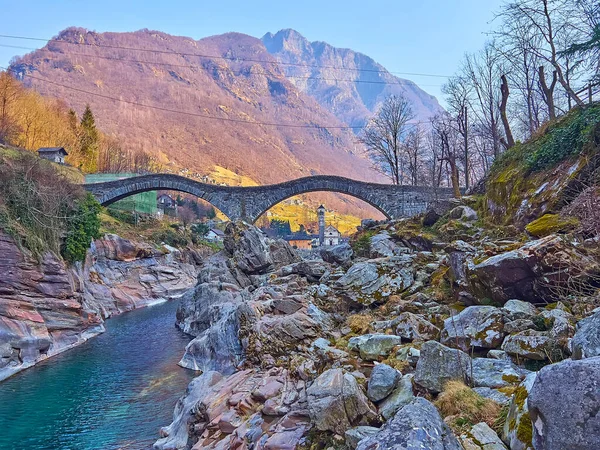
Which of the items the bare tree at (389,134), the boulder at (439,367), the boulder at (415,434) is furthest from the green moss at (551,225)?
the bare tree at (389,134)

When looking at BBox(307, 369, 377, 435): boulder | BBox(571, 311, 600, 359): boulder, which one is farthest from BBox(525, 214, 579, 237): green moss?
BBox(307, 369, 377, 435): boulder

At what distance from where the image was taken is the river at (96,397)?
11.5 meters

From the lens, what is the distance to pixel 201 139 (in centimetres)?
19575

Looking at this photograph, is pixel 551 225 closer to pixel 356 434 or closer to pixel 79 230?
pixel 356 434

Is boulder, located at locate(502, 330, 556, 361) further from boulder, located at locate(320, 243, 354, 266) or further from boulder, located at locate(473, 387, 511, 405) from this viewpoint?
boulder, located at locate(320, 243, 354, 266)

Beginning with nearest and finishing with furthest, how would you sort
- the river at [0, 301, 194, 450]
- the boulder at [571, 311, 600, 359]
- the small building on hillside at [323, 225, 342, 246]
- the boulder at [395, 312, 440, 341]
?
the boulder at [571, 311, 600, 359], the boulder at [395, 312, 440, 341], the river at [0, 301, 194, 450], the small building on hillside at [323, 225, 342, 246]

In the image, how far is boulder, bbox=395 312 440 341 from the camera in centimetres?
838

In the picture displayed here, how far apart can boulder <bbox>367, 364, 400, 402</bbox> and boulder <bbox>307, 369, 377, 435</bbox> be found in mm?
154

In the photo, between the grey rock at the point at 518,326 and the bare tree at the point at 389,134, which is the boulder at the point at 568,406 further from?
the bare tree at the point at 389,134

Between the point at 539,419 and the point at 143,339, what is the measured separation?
73.8 ft

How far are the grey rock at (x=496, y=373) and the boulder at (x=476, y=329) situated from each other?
34.7 inches

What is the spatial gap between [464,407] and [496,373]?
1111mm

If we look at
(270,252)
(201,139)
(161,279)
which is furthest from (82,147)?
(201,139)

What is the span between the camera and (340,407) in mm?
Answer: 6047
